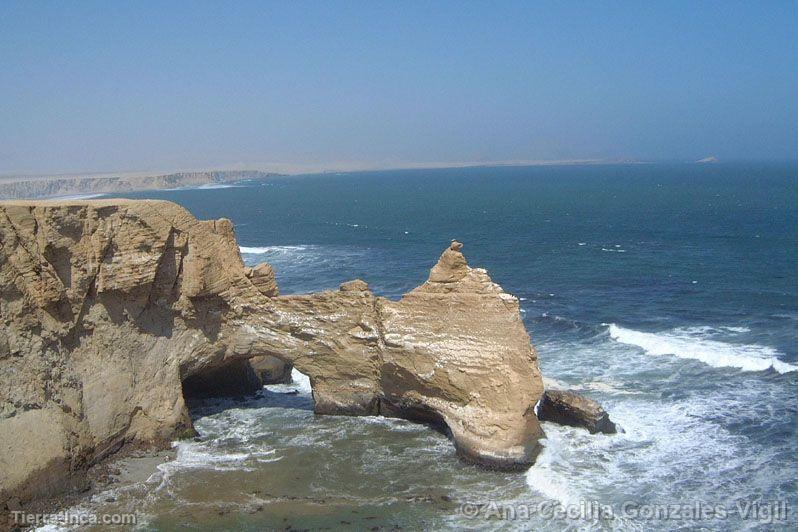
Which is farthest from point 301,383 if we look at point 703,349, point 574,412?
point 703,349

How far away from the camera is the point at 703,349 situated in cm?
3288

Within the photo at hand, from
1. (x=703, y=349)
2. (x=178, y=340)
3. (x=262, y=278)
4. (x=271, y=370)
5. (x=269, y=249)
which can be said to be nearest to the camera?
(x=178, y=340)

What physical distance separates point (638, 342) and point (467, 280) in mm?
15058

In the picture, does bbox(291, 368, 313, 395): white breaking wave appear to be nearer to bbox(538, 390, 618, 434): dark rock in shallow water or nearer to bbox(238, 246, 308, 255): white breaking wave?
bbox(538, 390, 618, 434): dark rock in shallow water

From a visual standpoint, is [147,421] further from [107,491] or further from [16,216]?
[16,216]

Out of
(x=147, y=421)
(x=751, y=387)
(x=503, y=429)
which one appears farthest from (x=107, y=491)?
(x=751, y=387)

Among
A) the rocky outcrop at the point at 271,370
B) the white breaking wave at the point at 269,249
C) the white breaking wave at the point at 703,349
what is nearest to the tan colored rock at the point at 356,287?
the rocky outcrop at the point at 271,370

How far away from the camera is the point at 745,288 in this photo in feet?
148

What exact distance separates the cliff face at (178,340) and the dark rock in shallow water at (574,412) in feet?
8.45

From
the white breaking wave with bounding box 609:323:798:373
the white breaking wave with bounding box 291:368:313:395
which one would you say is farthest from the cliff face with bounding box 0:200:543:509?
the white breaking wave with bounding box 609:323:798:373

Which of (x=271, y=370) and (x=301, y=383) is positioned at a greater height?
(x=271, y=370)

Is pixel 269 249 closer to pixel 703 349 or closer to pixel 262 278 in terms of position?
pixel 262 278

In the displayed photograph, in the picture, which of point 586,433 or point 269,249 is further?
point 269,249

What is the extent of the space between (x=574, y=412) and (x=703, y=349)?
1178 centimetres
